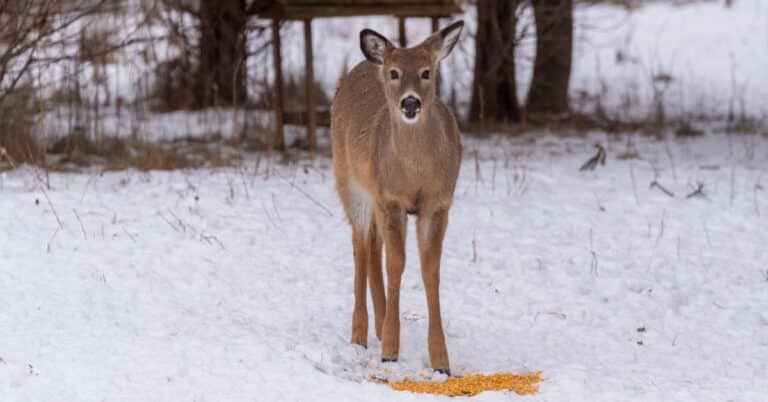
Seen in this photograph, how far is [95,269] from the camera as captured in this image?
308 inches

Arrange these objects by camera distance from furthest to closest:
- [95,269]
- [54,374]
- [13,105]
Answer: [13,105]
[95,269]
[54,374]

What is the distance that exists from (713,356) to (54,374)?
12.2 feet

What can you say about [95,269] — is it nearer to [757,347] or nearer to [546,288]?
[546,288]

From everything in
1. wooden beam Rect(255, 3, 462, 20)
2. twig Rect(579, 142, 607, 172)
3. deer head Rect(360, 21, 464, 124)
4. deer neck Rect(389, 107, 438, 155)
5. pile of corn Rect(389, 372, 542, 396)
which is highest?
wooden beam Rect(255, 3, 462, 20)

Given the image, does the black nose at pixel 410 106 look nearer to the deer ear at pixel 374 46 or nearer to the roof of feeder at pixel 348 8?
the deer ear at pixel 374 46

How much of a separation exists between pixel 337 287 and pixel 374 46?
1998mm

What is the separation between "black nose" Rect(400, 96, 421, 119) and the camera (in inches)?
244

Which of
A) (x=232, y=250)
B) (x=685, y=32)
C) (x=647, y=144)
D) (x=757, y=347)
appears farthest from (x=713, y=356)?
(x=685, y=32)

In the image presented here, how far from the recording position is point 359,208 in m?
7.23

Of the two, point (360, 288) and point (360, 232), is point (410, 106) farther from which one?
point (360, 288)

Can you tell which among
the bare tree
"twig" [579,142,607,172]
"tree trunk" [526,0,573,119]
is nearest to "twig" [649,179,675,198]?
"twig" [579,142,607,172]

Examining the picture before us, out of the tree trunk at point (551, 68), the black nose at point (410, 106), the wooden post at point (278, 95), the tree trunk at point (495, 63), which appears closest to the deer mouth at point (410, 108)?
the black nose at point (410, 106)

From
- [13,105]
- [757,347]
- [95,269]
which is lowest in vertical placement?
[757,347]

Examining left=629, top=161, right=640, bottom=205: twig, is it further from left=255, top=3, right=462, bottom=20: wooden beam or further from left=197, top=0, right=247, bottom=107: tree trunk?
left=197, top=0, right=247, bottom=107: tree trunk
